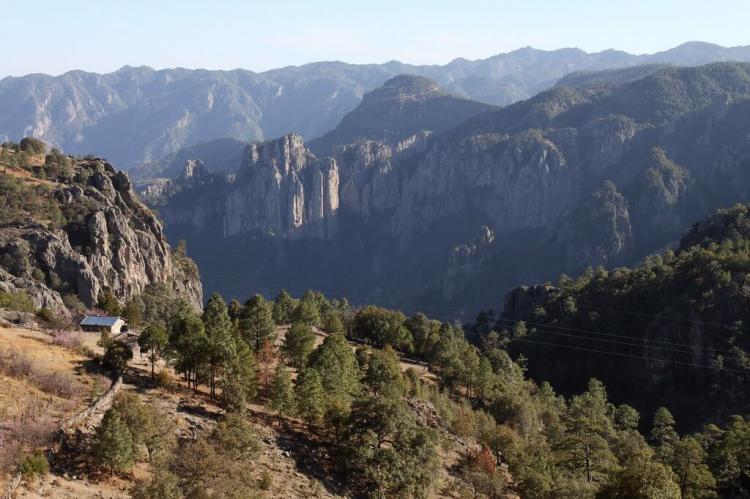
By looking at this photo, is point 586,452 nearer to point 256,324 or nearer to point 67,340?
point 256,324

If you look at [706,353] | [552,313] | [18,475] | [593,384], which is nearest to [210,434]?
[18,475]

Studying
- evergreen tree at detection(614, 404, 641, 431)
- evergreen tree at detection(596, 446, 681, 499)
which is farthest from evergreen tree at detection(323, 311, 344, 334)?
evergreen tree at detection(596, 446, 681, 499)

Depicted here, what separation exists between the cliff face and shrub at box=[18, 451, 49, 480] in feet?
158

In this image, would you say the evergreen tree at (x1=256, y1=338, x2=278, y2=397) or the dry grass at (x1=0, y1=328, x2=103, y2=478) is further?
the evergreen tree at (x1=256, y1=338, x2=278, y2=397)

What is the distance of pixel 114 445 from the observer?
101 ft

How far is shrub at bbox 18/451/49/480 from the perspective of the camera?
28.5 m

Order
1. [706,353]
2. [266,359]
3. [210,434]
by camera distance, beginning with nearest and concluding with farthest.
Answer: [210,434] → [266,359] → [706,353]

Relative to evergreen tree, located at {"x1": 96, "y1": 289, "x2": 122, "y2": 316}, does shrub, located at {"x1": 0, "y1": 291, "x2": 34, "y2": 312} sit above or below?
above

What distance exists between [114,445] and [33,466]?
10.8 ft

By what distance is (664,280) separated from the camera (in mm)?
101312

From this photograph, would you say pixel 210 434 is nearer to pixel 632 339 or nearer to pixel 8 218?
pixel 8 218

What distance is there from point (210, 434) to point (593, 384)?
54449 mm

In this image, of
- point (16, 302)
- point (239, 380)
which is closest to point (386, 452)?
point (239, 380)

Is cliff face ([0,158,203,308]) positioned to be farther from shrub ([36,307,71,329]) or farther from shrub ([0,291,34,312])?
shrub ([36,307,71,329])
